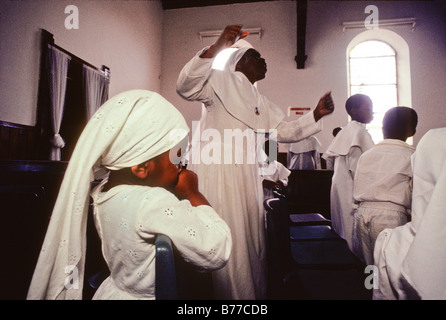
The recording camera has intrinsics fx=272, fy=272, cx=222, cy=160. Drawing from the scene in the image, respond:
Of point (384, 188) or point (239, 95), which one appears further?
point (239, 95)

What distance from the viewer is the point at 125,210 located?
822 millimetres

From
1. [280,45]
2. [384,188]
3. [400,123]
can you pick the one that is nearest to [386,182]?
[384,188]

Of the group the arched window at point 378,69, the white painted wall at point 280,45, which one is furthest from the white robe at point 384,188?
the arched window at point 378,69

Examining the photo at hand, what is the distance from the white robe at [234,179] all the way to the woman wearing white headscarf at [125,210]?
41.1 inches

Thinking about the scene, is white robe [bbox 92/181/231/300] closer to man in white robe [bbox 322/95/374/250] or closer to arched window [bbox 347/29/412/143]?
man in white robe [bbox 322/95/374/250]

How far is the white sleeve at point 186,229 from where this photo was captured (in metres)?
0.76

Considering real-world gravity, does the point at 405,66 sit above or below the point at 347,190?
above

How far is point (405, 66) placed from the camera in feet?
25.3

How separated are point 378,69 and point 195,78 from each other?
8112 millimetres

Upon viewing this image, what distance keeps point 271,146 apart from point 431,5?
7644 mm

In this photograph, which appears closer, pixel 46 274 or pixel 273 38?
pixel 46 274

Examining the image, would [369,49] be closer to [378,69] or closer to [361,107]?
[378,69]
